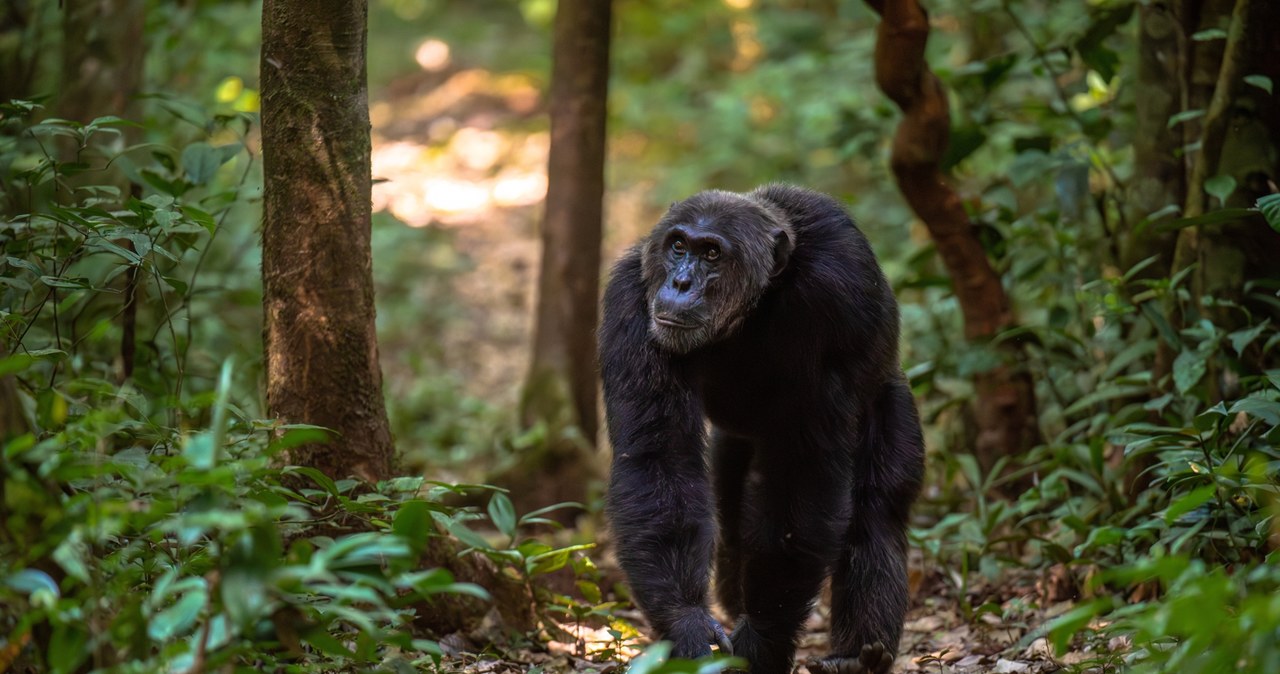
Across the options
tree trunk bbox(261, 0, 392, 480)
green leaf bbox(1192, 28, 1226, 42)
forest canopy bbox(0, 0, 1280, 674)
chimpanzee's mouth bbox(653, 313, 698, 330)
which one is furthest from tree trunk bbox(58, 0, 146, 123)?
green leaf bbox(1192, 28, 1226, 42)

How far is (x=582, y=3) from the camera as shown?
7324 mm

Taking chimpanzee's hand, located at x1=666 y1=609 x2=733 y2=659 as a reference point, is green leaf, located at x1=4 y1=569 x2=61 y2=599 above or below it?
above

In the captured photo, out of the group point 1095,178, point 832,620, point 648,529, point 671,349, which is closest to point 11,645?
point 648,529

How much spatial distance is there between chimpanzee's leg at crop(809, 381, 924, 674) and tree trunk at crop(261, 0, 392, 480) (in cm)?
222

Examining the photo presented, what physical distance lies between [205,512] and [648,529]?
79.0 inches

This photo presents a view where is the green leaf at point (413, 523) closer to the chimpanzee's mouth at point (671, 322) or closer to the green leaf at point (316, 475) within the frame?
the green leaf at point (316, 475)

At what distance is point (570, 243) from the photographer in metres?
7.76

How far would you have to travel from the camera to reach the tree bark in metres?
5.93

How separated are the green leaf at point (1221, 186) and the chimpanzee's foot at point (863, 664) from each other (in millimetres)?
2712

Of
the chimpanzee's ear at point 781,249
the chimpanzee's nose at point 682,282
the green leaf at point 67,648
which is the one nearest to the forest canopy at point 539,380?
the green leaf at point 67,648

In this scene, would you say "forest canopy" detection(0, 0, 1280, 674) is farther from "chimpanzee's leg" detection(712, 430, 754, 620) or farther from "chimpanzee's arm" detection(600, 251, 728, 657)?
"chimpanzee's leg" detection(712, 430, 754, 620)

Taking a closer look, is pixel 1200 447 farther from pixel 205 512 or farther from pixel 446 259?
pixel 446 259

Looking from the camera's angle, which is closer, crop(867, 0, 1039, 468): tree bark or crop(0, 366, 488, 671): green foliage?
crop(0, 366, 488, 671): green foliage

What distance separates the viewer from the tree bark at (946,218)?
5.93 metres
